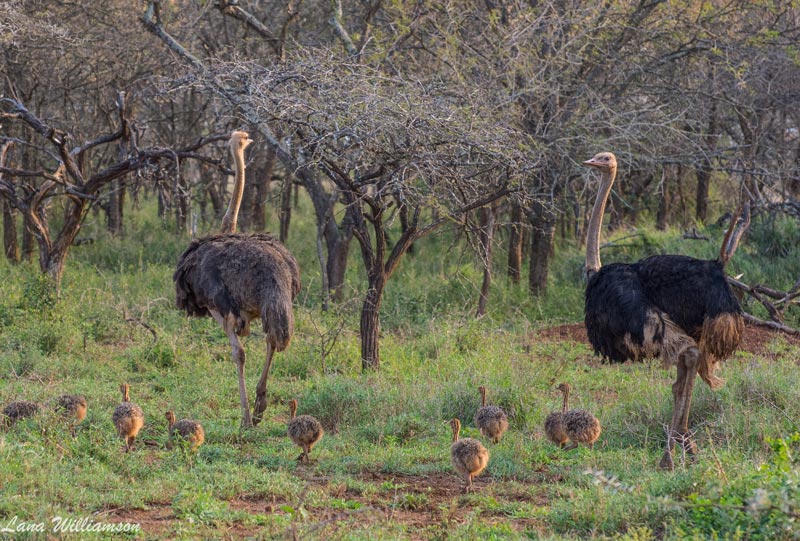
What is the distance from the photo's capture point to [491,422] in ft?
21.8

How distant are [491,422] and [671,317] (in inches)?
53.9

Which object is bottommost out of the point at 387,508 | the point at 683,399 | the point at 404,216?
the point at 387,508

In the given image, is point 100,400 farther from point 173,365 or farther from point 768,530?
point 768,530

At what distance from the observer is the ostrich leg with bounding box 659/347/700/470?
626 cm

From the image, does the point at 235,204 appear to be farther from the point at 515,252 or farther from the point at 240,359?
the point at 515,252

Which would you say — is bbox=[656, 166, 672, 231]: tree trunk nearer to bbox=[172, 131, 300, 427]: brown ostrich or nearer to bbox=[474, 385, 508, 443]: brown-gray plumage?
bbox=[474, 385, 508, 443]: brown-gray plumage

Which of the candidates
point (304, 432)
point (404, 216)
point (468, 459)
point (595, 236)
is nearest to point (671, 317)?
point (595, 236)

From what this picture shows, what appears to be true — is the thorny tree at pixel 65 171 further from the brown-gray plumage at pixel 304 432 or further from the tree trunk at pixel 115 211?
the brown-gray plumage at pixel 304 432

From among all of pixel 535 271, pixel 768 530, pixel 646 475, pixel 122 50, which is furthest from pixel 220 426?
pixel 122 50

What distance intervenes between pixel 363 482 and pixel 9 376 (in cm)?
400

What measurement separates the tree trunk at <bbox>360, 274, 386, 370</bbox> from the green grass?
0.66 feet

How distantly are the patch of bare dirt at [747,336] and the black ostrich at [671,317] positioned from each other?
3.35 metres

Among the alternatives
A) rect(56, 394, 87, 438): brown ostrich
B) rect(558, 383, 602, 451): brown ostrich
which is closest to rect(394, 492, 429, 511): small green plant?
rect(558, 383, 602, 451): brown ostrich

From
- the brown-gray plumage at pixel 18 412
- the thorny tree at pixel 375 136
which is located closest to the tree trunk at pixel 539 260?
Answer: the thorny tree at pixel 375 136
